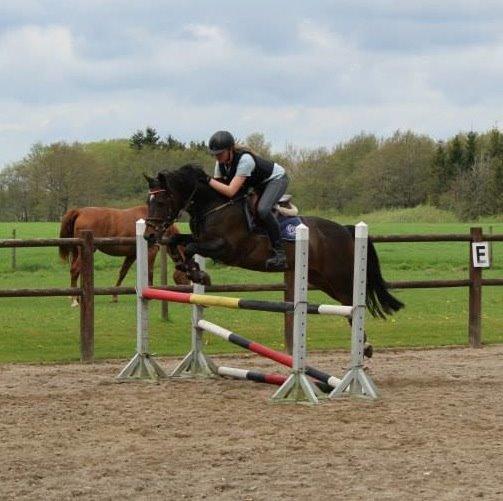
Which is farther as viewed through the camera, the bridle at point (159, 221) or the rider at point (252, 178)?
the rider at point (252, 178)

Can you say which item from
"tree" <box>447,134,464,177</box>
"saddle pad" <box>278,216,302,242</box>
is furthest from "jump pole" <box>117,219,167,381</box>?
"tree" <box>447,134,464,177</box>

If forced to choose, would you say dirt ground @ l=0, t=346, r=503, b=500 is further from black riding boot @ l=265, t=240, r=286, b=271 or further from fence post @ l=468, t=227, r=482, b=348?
fence post @ l=468, t=227, r=482, b=348

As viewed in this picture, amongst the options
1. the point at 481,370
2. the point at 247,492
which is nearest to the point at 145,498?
the point at 247,492

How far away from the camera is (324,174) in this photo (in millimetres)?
63375

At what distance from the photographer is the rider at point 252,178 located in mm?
9000

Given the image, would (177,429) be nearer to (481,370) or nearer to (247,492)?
(247,492)

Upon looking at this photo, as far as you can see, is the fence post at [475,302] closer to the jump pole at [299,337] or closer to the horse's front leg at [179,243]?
the horse's front leg at [179,243]

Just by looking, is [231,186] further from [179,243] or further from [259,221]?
[179,243]

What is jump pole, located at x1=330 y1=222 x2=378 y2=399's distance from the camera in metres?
8.34

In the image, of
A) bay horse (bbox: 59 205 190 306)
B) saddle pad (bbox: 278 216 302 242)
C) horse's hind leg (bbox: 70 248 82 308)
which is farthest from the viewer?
bay horse (bbox: 59 205 190 306)

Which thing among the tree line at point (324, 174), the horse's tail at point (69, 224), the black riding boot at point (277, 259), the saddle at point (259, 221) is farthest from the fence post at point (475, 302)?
the tree line at point (324, 174)

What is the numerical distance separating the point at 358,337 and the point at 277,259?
48.4 inches

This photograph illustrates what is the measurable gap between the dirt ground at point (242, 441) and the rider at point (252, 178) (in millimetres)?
1372

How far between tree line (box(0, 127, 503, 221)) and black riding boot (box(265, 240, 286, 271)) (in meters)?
43.3
